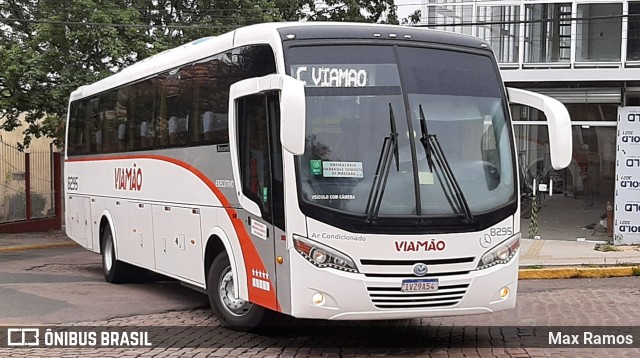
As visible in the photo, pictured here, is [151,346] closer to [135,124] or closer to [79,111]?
[135,124]

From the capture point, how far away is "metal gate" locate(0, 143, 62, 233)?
23703 mm

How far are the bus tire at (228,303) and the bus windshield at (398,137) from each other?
1.83 meters

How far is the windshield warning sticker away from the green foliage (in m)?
13.8

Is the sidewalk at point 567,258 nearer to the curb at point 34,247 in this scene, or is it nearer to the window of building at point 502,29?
the curb at point 34,247

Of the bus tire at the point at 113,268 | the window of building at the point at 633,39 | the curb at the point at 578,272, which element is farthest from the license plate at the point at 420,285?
the window of building at the point at 633,39

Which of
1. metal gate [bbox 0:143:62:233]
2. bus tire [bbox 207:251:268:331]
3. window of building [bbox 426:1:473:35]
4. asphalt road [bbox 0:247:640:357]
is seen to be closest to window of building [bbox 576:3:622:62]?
window of building [bbox 426:1:473:35]

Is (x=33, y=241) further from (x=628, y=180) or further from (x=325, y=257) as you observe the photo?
(x=325, y=257)

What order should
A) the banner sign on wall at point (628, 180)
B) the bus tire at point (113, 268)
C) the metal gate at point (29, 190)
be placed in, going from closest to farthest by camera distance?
1. the bus tire at point (113, 268)
2. the banner sign on wall at point (628, 180)
3. the metal gate at point (29, 190)

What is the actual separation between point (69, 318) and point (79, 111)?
22.6ft

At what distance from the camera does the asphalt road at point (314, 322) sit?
823 cm

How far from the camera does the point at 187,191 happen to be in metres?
10.4

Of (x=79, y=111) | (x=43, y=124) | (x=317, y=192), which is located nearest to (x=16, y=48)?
(x=43, y=124)

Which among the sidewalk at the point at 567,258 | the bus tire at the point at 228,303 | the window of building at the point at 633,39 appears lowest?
the sidewalk at the point at 567,258

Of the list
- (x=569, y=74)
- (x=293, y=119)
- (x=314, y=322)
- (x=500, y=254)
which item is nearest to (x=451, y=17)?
(x=569, y=74)
